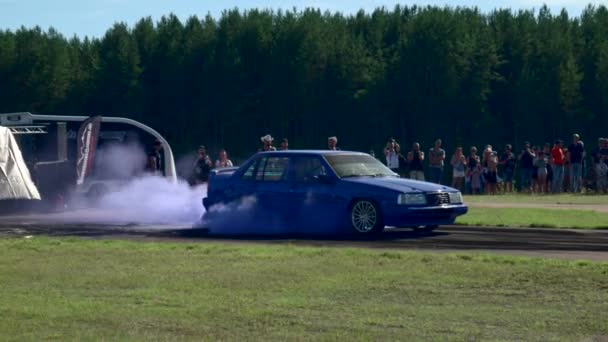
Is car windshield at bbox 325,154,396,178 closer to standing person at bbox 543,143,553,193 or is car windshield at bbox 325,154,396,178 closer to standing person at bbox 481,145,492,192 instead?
standing person at bbox 481,145,492,192

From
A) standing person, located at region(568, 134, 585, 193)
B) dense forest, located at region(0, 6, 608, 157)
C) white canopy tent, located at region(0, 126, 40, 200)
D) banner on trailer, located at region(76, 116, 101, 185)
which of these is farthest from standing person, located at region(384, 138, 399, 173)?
dense forest, located at region(0, 6, 608, 157)

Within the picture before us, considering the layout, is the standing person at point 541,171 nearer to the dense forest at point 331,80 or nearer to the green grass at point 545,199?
the green grass at point 545,199

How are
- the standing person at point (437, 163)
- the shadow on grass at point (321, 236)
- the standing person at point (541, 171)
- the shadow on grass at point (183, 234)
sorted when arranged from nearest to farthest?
1. the shadow on grass at point (321, 236)
2. the shadow on grass at point (183, 234)
3. the standing person at point (437, 163)
4. the standing person at point (541, 171)

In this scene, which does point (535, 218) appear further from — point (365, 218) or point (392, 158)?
point (392, 158)

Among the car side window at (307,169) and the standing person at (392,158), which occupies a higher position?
the standing person at (392,158)

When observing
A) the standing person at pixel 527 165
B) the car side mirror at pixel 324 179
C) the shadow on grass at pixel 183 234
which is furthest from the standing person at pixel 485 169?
the car side mirror at pixel 324 179

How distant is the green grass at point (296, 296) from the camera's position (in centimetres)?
930

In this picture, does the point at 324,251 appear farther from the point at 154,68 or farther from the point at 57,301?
the point at 154,68

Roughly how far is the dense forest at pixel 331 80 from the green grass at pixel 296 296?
206 ft

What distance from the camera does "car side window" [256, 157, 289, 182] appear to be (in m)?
20.1

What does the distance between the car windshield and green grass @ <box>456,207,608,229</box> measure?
237 centimetres

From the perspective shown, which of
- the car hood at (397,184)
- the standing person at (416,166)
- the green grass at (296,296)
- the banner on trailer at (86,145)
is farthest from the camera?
the standing person at (416,166)

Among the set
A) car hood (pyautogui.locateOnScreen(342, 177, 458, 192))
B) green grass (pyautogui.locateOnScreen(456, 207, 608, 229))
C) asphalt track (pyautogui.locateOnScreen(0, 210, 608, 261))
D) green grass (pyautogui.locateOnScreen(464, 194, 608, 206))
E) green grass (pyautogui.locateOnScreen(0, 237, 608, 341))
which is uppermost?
car hood (pyautogui.locateOnScreen(342, 177, 458, 192))

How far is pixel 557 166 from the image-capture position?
1318 inches
